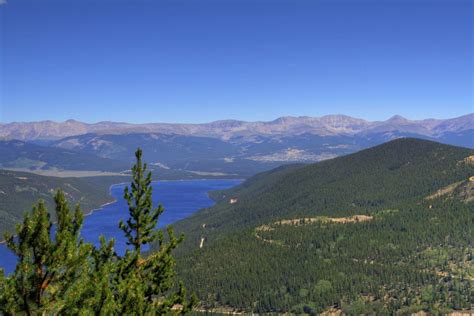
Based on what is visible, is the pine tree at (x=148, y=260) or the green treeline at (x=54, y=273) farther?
the pine tree at (x=148, y=260)

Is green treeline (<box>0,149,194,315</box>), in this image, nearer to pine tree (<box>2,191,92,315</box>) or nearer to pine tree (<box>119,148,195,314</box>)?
pine tree (<box>2,191,92,315</box>)

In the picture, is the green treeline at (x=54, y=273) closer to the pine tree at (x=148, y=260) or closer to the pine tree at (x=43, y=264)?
the pine tree at (x=43, y=264)

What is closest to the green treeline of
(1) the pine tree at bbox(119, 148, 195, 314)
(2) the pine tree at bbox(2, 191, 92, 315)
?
(2) the pine tree at bbox(2, 191, 92, 315)

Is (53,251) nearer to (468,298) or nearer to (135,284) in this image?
(135,284)

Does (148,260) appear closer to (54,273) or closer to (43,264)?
(54,273)

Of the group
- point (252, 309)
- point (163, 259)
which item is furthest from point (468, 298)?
point (163, 259)

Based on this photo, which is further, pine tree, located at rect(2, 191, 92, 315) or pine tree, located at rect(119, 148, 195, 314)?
pine tree, located at rect(119, 148, 195, 314)

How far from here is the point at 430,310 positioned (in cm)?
18325

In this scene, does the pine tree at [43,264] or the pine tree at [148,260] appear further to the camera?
the pine tree at [148,260]

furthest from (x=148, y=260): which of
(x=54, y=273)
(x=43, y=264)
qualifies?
(x=43, y=264)

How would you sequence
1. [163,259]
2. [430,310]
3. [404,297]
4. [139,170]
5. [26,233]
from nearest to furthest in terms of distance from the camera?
[26,233] → [163,259] → [139,170] → [430,310] → [404,297]

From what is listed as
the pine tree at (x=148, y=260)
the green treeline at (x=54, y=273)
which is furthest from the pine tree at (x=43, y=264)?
the pine tree at (x=148, y=260)

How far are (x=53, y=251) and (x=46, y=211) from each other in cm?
229

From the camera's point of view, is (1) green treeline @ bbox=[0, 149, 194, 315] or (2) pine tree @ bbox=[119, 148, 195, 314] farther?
(2) pine tree @ bbox=[119, 148, 195, 314]
